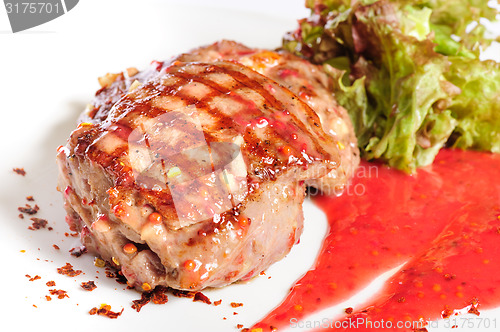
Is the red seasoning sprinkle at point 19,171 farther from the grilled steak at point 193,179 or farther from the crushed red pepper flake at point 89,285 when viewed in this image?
the crushed red pepper flake at point 89,285

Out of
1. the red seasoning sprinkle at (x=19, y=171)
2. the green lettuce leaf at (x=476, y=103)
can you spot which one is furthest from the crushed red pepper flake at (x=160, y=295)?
the green lettuce leaf at (x=476, y=103)

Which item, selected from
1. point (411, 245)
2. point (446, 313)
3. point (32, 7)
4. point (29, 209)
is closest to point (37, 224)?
point (29, 209)

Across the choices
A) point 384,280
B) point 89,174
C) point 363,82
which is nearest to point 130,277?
point 89,174

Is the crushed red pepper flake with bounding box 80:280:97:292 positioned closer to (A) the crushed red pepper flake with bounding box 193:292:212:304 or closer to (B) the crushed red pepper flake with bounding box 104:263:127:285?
(B) the crushed red pepper flake with bounding box 104:263:127:285

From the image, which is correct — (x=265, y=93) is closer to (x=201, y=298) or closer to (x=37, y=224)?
(x=201, y=298)

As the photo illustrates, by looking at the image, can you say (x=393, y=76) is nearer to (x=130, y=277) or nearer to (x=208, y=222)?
(x=208, y=222)

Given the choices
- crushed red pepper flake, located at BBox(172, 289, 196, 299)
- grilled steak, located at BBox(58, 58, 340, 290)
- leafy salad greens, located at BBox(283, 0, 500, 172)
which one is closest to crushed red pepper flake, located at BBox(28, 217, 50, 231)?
grilled steak, located at BBox(58, 58, 340, 290)
